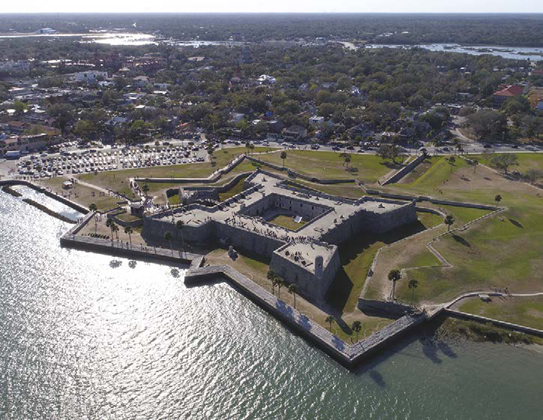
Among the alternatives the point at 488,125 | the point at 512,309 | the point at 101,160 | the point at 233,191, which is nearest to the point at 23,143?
the point at 101,160

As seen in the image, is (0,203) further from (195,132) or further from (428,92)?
(428,92)

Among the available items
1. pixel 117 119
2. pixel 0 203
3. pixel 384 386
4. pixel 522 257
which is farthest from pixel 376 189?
pixel 117 119

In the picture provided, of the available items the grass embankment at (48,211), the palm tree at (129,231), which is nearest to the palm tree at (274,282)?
the palm tree at (129,231)

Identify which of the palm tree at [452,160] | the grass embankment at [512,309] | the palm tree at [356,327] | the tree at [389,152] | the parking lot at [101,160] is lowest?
the parking lot at [101,160]

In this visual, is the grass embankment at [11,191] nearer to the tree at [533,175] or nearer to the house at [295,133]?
the house at [295,133]

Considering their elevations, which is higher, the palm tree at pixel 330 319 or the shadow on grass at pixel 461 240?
the palm tree at pixel 330 319

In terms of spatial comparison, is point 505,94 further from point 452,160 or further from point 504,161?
point 504,161

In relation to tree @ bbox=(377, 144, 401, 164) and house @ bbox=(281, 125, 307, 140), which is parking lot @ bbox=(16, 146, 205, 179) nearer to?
house @ bbox=(281, 125, 307, 140)
